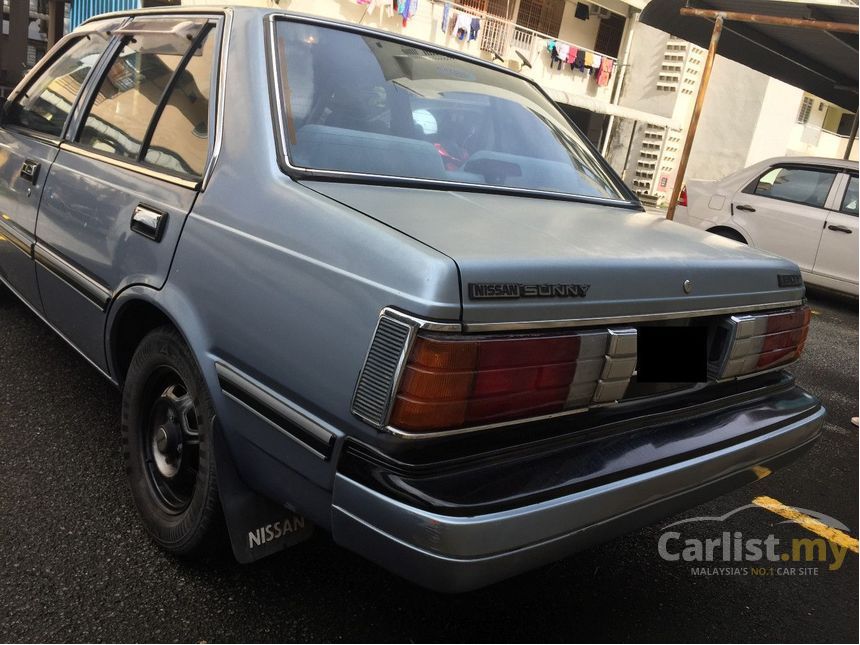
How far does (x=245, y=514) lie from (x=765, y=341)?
1574 millimetres

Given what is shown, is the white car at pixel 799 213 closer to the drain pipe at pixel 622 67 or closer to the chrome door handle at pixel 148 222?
the chrome door handle at pixel 148 222

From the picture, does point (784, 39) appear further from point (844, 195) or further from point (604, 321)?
point (604, 321)

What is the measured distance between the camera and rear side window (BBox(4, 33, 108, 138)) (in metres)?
2.94

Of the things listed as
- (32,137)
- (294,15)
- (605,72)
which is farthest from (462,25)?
(294,15)

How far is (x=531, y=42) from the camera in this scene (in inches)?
749

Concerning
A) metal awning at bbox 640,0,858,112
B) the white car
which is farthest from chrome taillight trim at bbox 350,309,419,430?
metal awning at bbox 640,0,858,112

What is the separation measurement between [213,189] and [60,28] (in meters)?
14.3

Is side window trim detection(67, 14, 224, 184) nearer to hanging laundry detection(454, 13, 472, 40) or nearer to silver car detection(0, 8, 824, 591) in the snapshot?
silver car detection(0, 8, 824, 591)

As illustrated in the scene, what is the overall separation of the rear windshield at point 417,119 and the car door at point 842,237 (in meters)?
5.66

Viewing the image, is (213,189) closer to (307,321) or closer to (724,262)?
(307,321)

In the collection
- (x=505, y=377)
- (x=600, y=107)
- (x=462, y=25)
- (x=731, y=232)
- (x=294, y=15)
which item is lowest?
(x=731, y=232)

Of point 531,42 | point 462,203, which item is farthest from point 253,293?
point 531,42

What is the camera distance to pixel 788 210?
7719mm

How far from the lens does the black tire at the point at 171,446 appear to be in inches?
77.0
